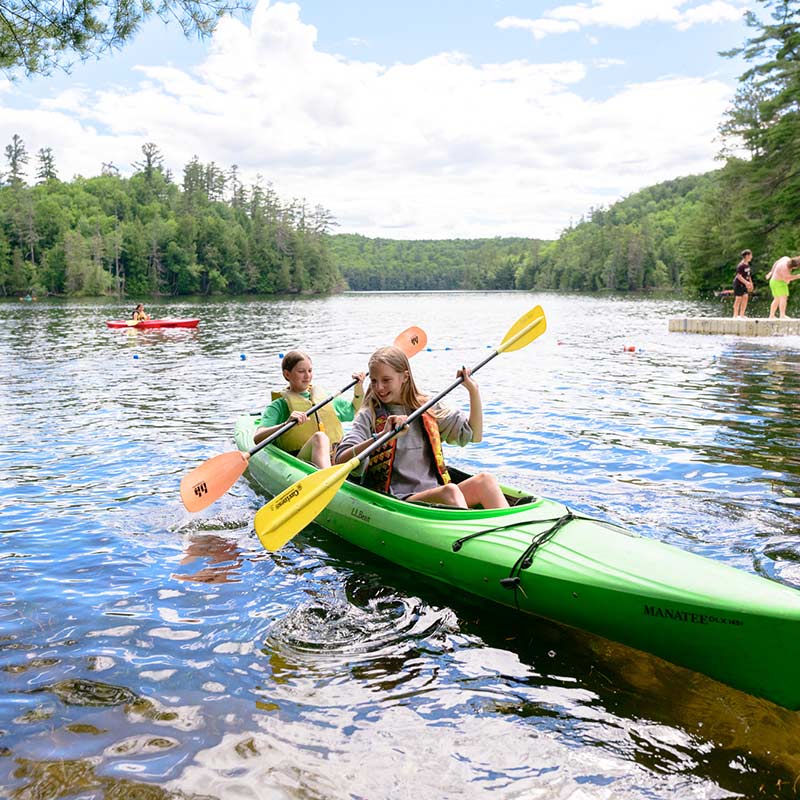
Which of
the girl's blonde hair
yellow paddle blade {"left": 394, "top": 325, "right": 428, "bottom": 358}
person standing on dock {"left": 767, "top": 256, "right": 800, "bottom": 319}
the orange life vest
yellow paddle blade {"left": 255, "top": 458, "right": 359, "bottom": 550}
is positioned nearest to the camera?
yellow paddle blade {"left": 255, "top": 458, "right": 359, "bottom": 550}

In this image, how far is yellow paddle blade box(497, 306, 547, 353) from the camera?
250 inches

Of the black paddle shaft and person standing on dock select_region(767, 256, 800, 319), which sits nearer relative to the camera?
the black paddle shaft

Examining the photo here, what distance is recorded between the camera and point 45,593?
14.8 ft

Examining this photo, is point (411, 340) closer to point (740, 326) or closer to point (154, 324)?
point (740, 326)

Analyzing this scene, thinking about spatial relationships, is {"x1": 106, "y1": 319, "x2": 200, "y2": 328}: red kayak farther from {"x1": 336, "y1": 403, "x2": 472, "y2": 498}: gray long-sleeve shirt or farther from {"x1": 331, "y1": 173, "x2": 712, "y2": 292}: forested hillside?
{"x1": 331, "y1": 173, "x2": 712, "y2": 292}: forested hillside

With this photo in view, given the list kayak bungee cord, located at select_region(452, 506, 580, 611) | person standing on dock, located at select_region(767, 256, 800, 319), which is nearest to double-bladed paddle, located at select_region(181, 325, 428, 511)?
kayak bungee cord, located at select_region(452, 506, 580, 611)

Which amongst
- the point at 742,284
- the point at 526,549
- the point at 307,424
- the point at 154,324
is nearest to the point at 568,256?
the point at 154,324

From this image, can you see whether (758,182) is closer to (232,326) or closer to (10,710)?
(232,326)

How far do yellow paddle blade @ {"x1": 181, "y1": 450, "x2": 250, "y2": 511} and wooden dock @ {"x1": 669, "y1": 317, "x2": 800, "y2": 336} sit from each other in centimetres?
1552

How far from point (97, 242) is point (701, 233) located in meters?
61.7

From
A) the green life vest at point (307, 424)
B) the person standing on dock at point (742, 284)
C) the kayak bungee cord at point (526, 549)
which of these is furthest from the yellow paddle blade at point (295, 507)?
the person standing on dock at point (742, 284)

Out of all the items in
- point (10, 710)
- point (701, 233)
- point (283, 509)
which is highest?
point (701, 233)

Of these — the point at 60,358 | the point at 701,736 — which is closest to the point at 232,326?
the point at 60,358

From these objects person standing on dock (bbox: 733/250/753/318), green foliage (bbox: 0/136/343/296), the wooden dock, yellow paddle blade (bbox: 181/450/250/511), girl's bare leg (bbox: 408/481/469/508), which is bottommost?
yellow paddle blade (bbox: 181/450/250/511)
